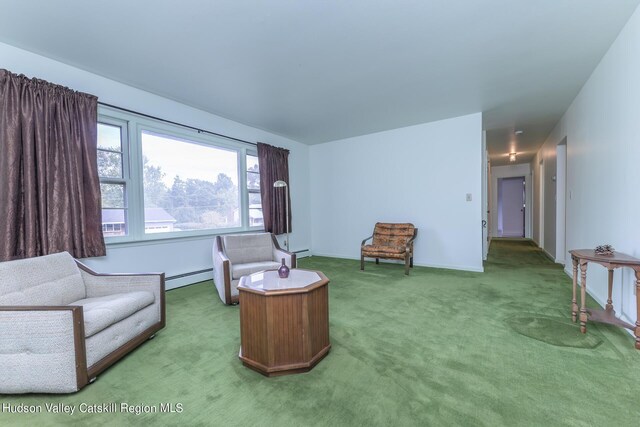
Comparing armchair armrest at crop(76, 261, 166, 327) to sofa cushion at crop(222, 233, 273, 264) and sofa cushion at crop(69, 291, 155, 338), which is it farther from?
sofa cushion at crop(222, 233, 273, 264)

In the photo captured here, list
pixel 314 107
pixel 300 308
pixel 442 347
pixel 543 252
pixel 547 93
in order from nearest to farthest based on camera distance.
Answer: pixel 300 308
pixel 442 347
pixel 547 93
pixel 314 107
pixel 543 252

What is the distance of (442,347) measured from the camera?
209 cm

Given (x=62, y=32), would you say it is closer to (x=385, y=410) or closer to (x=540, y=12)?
(x=385, y=410)

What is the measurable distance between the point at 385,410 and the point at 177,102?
4.27 metres

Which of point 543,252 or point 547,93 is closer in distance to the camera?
point 547,93

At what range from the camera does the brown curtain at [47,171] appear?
2406mm

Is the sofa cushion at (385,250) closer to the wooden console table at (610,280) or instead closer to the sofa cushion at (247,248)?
the sofa cushion at (247,248)

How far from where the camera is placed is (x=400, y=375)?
1.75 meters

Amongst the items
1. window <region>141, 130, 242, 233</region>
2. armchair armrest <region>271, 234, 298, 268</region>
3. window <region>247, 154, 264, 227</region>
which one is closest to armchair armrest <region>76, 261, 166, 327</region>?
window <region>141, 130, 242, 233</region>

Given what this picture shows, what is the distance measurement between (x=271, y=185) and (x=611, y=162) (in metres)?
4.53

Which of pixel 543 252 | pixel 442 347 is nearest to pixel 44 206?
pixel 442 347

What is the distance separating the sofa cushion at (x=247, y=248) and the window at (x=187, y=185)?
0.80m

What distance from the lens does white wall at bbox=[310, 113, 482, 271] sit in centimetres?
458

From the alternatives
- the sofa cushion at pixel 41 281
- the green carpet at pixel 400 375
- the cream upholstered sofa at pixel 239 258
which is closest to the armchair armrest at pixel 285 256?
the cream upholstered sofa at pixel 239 258
